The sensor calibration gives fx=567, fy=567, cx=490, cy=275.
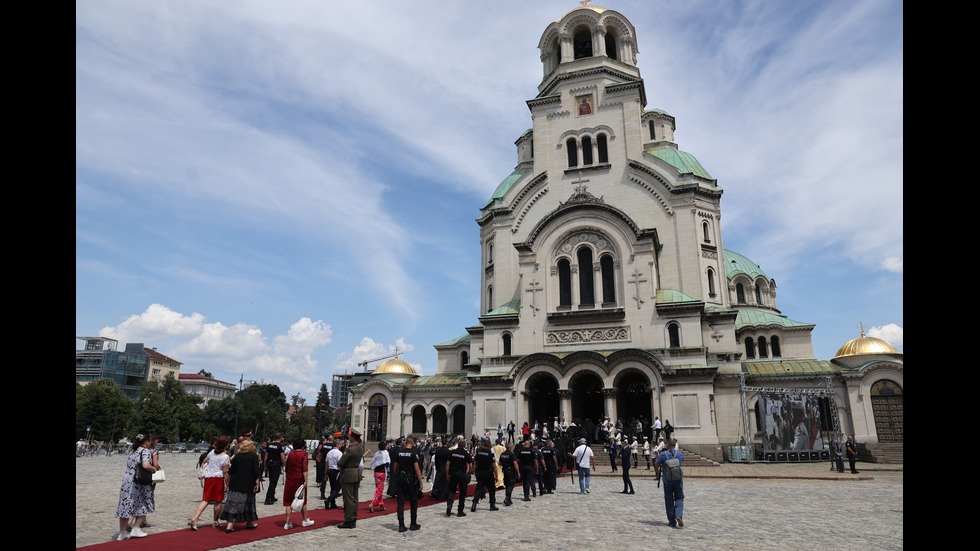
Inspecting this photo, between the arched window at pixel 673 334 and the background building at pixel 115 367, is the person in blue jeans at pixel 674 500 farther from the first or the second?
the background building at pixel 115 367

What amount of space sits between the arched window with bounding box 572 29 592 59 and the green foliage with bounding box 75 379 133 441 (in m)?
60.4

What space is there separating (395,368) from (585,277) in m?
18.7

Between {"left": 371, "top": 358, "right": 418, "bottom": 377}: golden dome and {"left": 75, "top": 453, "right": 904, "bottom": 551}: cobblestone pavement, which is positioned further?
{"left": 371, "top": 358, "right": 418, "bottom": 377}: golden dome

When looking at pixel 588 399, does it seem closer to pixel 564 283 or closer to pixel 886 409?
pixel 564 283

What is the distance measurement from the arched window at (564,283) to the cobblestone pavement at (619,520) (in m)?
16.4

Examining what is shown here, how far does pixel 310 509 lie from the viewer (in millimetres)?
15195

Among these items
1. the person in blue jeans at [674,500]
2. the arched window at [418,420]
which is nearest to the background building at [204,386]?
the arched window at [418,420]

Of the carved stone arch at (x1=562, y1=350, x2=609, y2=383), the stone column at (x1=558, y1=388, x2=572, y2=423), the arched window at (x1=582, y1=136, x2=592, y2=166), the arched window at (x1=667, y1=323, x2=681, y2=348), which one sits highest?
the arched window at (x1=582, y1=136, x2=592, y2=166)

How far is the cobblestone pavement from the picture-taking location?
416 inches

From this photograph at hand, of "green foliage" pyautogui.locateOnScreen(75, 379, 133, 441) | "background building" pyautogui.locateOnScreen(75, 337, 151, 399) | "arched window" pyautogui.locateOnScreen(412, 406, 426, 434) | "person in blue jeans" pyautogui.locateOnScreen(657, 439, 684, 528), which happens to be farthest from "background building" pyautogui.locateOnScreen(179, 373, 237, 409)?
"person in blue jeans" pyautogui.locateOnScreen(657, 439, 684, 528)

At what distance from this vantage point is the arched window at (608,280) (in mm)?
35375

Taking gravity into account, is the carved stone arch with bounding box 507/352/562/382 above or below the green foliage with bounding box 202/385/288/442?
above

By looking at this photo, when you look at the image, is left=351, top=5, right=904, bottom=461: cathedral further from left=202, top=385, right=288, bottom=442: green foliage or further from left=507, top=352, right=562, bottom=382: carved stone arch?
left=202, top=385, right=288, bottom=442: green foliage
